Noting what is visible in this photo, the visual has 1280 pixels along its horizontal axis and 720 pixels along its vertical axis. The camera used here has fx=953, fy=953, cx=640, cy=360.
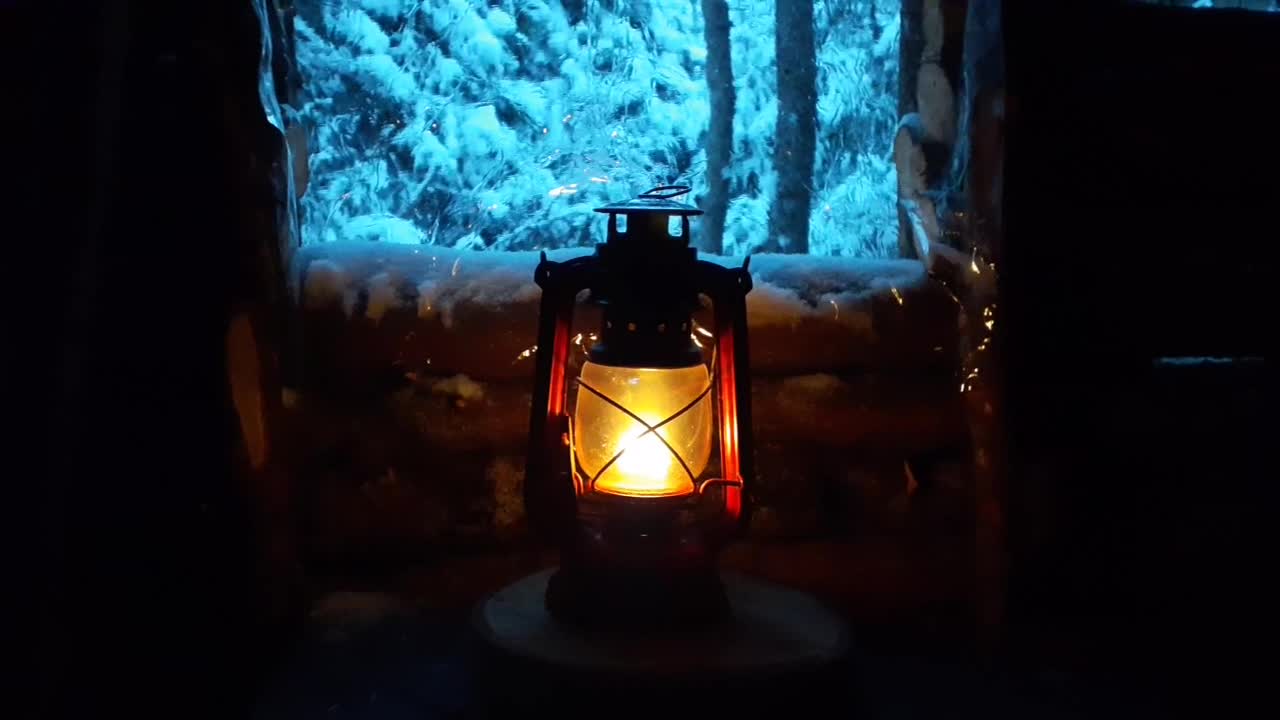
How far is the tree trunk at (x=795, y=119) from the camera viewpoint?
3881mm

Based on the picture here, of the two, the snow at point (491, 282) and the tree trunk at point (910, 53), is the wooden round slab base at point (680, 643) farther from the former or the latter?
the tree trunk at point (910, 53)

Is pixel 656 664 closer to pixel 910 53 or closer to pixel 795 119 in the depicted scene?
pixel 910 53

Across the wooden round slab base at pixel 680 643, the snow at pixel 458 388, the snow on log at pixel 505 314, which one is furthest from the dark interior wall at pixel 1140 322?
the snow at pixel 458 388

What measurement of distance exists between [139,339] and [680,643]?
0.97 metres

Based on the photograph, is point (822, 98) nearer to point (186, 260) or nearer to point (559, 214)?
point (559, 214)

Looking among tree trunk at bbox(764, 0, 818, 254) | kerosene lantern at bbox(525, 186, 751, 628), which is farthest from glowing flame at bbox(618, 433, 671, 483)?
tree trunk at bbox(764, 0, 818, 254)

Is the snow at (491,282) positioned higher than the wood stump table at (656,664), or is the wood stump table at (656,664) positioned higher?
the snow at (491,282)

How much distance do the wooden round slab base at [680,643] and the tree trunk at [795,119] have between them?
2.61m

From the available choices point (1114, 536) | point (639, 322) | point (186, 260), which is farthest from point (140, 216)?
point (1114, 536)

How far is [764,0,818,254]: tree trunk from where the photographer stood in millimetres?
3881

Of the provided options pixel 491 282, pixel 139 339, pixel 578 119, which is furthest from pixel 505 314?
pixel 578 119

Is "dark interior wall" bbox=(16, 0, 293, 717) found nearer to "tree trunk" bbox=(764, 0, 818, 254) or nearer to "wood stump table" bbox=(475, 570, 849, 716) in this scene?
"wood stump table" bbox=(475, 570, 849, 716)

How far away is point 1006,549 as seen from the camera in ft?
5.95

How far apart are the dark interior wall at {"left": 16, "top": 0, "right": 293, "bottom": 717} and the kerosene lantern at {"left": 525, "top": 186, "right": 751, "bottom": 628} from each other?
54 centimetres
